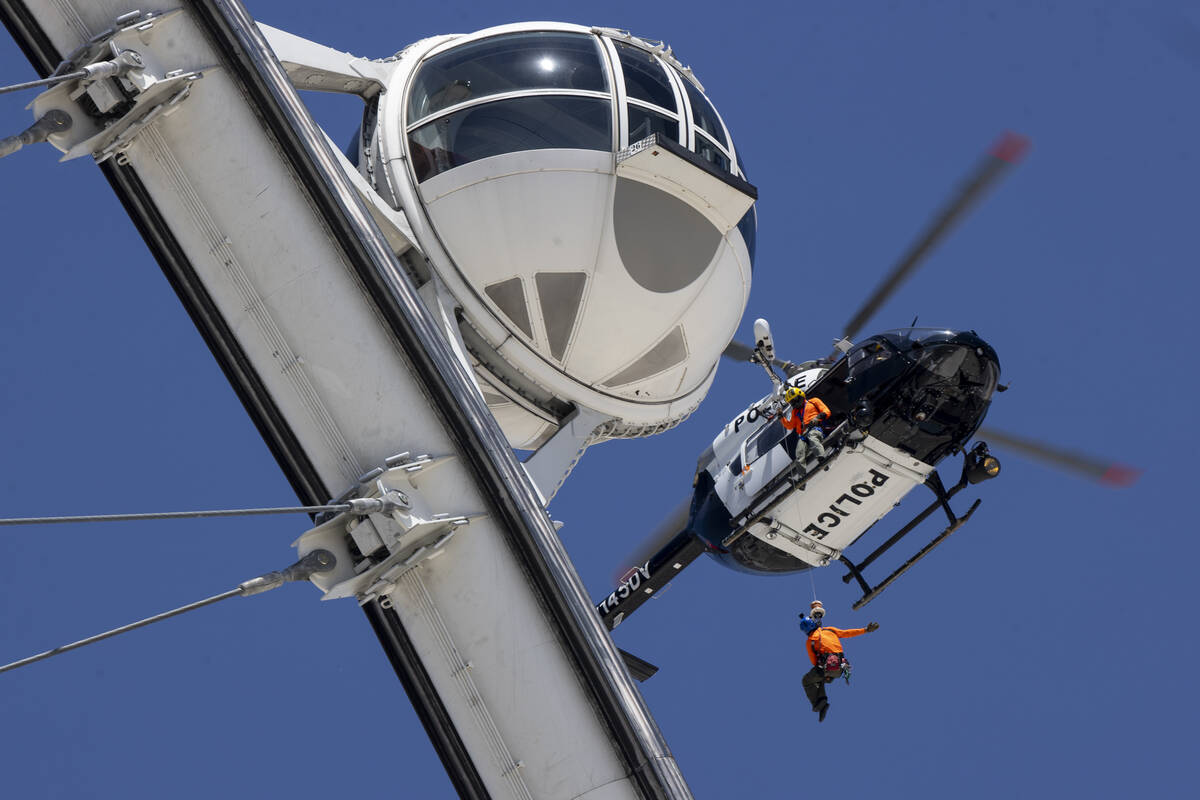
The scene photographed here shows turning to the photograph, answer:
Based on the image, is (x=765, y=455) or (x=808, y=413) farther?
(x=765, y=455)

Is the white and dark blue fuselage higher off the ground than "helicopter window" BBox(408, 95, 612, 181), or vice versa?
"helicopter window" BBox(408, 95, 612, 181)

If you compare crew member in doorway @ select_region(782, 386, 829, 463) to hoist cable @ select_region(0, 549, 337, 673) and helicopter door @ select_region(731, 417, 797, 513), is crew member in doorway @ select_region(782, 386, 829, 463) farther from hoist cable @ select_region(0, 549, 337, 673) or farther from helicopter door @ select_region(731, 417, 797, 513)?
hoist cable @ select_region(0, 549, 337, 673)

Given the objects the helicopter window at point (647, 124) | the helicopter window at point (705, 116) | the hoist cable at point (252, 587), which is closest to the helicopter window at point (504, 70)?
the helicopter window at point (647, 124)

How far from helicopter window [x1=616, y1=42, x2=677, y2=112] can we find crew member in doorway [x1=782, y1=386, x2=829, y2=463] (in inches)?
221

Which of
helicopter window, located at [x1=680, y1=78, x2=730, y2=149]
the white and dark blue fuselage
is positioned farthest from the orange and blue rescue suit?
helicopter window, located at [x1=680, y1=78, x2=730, y2=149]

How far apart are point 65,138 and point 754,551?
11.9 metres

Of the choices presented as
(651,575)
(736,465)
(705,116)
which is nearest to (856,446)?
(736,465)

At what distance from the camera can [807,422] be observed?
→ 20.8 m

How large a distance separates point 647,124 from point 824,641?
23.0 feet

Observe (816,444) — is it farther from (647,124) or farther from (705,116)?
(647,124)

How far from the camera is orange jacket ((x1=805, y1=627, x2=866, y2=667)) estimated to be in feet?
63.8

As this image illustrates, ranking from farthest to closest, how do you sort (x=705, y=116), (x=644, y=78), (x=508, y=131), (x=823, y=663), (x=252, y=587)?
(x=823, y=663)
(x=705, y=116)
(x=644, y=78)
(x=508, y=131)
(x=252, y=587)

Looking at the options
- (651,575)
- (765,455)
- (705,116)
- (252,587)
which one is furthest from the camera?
(651,575)

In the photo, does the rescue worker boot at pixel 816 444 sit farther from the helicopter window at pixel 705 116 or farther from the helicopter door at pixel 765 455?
the helicopter window at pixel 705 116
